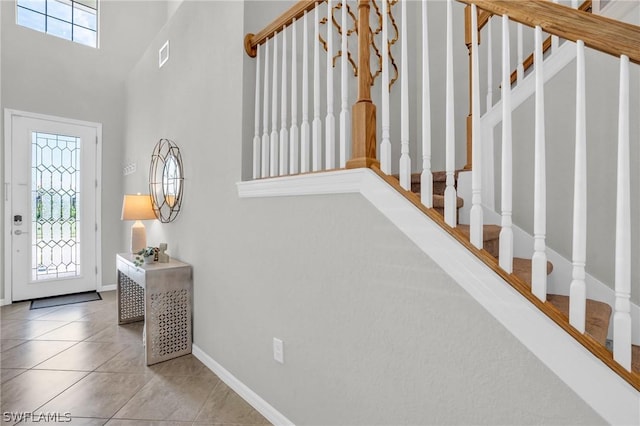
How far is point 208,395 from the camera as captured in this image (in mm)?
2156

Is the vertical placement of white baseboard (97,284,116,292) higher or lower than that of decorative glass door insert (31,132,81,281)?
lower

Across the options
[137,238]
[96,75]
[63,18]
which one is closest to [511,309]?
[137,238]

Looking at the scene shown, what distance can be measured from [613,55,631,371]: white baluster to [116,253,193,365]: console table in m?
2.59

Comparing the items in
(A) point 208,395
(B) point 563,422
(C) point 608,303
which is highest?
(C) point 608,303

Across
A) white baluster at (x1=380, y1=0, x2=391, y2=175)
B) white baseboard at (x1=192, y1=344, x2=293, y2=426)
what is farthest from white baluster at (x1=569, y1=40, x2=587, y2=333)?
white baseboard at (x1=192, y1=344, x2=293, y2=426)

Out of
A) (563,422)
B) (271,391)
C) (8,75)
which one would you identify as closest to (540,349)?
(563,422)

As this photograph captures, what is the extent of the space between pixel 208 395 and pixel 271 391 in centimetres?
53

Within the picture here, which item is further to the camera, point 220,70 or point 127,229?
point 127,229

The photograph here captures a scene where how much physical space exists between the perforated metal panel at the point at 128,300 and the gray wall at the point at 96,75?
4.99 ft

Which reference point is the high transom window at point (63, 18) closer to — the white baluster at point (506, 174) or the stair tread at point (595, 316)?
the white baluster at point (506, 174)

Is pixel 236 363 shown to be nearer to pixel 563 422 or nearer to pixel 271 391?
pixel 271 391

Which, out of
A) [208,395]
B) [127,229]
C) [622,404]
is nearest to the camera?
[622,404]

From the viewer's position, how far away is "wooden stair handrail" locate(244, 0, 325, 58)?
68.3 inches

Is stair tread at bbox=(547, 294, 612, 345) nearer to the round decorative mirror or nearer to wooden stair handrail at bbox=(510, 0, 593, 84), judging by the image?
wooden stair handrail at bbox=(510, 0, 593, 84)
